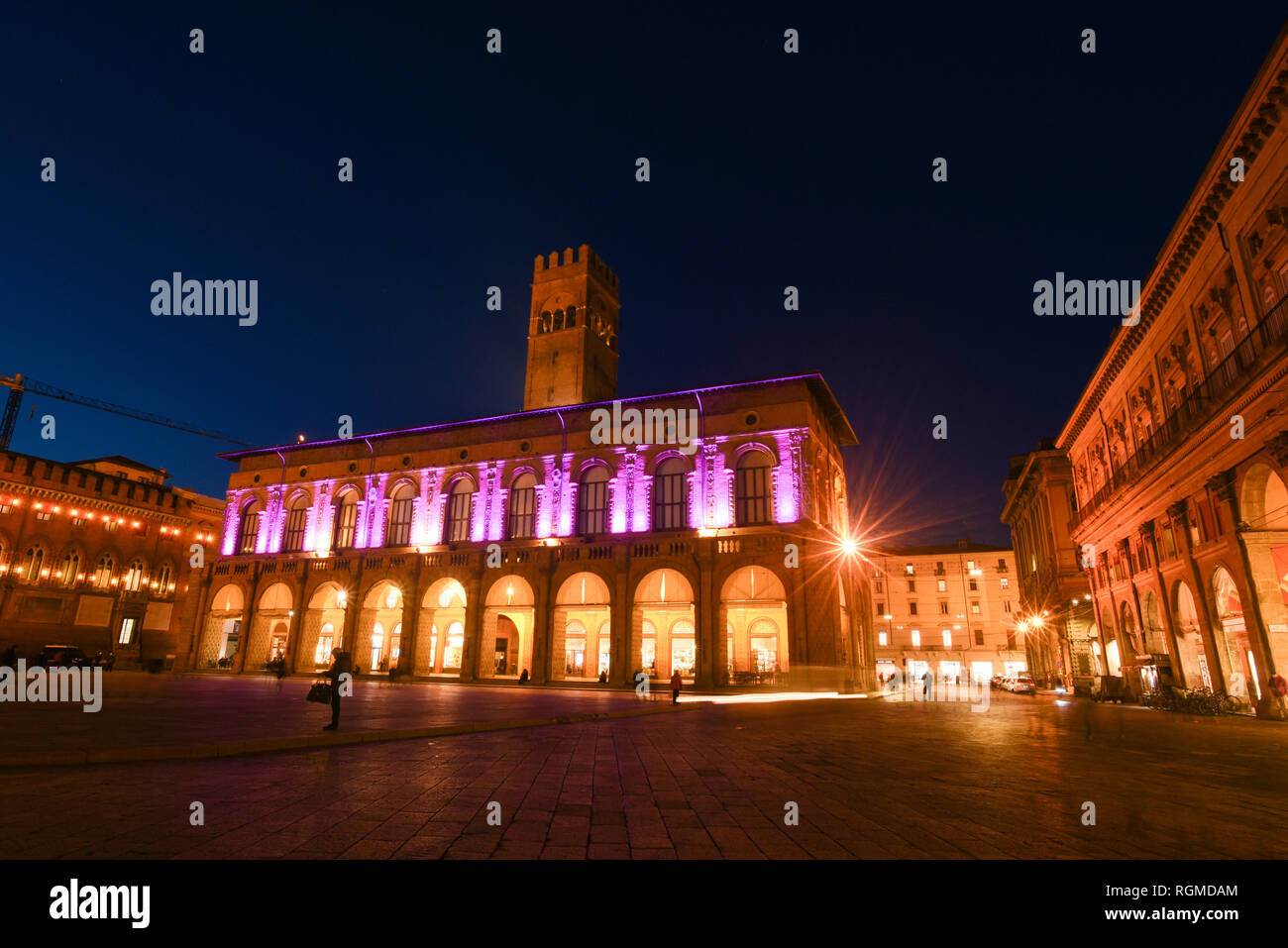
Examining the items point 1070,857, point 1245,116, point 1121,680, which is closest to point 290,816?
point 1070,857

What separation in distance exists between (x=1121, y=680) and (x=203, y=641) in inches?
2036

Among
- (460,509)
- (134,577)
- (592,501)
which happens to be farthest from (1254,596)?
(134,577)

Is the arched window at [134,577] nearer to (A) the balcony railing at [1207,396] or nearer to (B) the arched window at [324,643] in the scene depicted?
(B) the arched window at [324,643]

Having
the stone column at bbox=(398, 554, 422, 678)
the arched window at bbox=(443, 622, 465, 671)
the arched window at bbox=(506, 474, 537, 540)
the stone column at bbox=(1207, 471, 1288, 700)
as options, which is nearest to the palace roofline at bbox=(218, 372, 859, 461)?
the arched window at bbox=(506, 474, 537, 540)

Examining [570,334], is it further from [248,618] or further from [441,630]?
[248,618]

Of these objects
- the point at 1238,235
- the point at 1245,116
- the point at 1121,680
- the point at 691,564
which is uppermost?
the point at 1245,116

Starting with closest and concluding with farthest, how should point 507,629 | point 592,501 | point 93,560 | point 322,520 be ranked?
point 592,501 → point 507,629 → point 322,520 → point 93,560

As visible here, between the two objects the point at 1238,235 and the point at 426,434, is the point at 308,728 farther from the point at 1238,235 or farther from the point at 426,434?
the point at 426,434

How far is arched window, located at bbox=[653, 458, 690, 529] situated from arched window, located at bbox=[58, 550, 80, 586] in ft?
139

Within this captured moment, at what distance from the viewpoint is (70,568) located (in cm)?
4647

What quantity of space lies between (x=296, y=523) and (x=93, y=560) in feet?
58.9

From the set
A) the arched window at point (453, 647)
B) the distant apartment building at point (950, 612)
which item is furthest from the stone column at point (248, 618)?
the distant apartment building at point (950, 612)

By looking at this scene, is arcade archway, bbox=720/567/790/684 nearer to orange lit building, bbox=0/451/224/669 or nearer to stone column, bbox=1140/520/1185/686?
stone column, bbox=1140/520/1185/686

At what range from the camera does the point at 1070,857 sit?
4.09m
